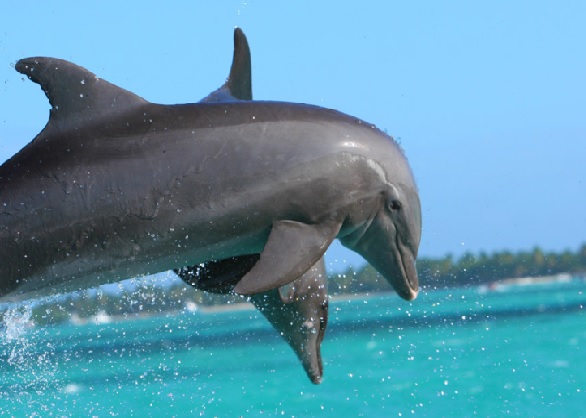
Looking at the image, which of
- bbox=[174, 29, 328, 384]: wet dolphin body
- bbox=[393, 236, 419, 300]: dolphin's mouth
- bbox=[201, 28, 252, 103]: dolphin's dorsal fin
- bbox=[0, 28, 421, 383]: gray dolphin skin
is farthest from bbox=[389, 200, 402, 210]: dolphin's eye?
bbox=[201, 28, 252, 103]: dolphin's dorsal fin

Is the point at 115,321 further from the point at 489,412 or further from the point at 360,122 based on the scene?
the point at 360,122

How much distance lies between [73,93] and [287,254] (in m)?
1.84

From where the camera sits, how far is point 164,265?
630 centimetres

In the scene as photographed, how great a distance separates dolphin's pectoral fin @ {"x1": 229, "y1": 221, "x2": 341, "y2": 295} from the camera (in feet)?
18.9

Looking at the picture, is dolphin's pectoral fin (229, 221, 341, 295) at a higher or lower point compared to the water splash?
higher

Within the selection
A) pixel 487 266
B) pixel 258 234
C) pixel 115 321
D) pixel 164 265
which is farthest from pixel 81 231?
pixel 487 266

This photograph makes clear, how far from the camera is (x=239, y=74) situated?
24.8ft

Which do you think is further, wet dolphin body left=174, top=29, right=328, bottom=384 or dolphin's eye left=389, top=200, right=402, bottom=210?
wet dolphin body left=174, top=29, right=328, bottom=384

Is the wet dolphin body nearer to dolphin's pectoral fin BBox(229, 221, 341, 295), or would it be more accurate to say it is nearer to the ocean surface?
dolphin's pectoral fin BBox(229, 221, 341, 295)

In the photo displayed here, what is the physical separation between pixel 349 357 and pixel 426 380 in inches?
313

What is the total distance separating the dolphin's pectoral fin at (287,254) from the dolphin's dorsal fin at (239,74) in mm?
1715

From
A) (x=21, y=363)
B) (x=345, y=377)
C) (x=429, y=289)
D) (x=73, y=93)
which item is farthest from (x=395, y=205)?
(x=429, y=289)

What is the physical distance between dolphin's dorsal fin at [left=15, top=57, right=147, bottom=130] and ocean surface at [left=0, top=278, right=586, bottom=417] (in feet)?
6.29

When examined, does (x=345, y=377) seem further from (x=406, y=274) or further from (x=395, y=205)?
(x=395, y=205)
